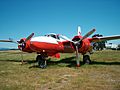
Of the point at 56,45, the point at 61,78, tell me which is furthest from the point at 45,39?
the point at 61,78

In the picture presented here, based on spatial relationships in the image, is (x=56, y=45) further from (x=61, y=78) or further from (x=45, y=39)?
(x=61, y=78)

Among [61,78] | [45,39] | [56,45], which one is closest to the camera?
[61,78]

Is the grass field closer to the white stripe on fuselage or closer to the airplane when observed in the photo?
the airplane

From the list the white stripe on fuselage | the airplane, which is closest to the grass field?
the airplane

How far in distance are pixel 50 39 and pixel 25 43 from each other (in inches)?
130

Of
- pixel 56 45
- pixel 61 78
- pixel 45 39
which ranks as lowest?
pixel 61 78

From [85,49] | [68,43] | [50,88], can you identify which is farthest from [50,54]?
[50,88]

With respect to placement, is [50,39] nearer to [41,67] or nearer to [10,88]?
[41,67]

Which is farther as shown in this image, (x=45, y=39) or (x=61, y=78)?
(x=45, y=39)

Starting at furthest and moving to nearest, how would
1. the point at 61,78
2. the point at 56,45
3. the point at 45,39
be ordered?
1. the point at 56,45
2. the point at 45,39
3. the point at 61,78

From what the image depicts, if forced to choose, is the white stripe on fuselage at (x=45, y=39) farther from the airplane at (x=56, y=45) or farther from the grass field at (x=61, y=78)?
the grass field at (x=61, y=78)

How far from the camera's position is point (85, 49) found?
634 inches

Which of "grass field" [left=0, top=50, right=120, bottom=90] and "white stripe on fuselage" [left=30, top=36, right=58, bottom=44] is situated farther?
"white stripe on fuselage" [left=30, top=36, right=58, bottom=44]

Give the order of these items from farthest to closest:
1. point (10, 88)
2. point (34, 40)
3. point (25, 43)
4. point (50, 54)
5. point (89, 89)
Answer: point (25, 43)
point (50, 54)
point (34, 40)
point (10, 88)
point (89, 89)
